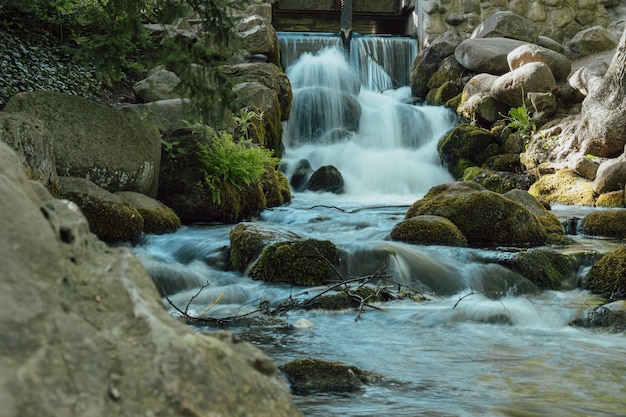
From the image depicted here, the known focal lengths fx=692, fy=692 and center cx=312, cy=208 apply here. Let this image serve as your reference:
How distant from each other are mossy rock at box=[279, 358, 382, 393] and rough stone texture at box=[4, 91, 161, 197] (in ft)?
16.4

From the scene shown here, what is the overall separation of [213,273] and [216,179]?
8.09ft

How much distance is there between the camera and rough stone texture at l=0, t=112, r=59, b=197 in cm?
611

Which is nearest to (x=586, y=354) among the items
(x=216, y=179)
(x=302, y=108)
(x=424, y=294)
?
(x=424, y=294)

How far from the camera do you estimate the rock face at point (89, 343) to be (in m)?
1.19

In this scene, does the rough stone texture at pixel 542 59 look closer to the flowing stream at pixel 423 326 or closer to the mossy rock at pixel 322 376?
the flowing stream at pixel 423 326

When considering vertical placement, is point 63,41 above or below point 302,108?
above

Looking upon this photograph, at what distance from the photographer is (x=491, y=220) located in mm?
7988

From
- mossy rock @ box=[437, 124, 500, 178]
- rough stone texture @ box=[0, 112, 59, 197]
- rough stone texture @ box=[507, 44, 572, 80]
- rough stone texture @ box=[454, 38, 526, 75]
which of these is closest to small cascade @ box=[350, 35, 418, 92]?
rough stone texture @ box=[454, 38, 526, 75]

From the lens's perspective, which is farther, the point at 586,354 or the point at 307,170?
the point at 307,170

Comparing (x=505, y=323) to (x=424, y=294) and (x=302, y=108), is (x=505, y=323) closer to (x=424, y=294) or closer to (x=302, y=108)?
(x=424, y=294)

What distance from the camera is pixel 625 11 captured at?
17938 millimetres

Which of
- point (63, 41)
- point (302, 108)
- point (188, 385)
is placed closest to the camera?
point (188, 385)

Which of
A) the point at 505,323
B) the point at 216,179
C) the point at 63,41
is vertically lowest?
the point at 505,323

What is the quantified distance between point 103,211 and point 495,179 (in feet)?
24.8
